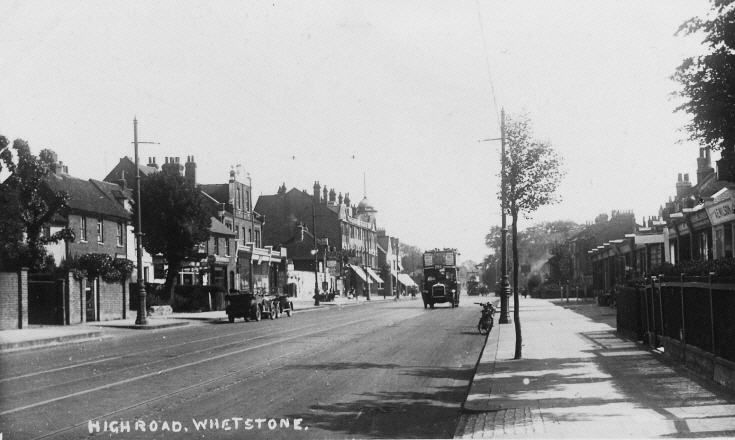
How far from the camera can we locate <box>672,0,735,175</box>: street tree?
11.4 m

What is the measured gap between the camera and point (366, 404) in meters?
10.5

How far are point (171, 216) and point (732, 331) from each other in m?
39.3

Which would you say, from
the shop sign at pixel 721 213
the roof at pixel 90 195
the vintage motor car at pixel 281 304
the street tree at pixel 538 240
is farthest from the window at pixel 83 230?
the street tree at pixel 538 240

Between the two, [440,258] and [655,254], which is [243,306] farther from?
[655,254]

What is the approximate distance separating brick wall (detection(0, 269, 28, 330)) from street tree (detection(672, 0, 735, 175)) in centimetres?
2422

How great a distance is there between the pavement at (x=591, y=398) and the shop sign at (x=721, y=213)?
31.9 feet

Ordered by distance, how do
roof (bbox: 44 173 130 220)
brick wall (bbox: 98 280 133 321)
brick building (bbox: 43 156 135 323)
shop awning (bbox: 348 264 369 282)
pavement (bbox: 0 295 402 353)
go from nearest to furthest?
pavement (bbox: 0 295 402 353)
brick building (bbox: 43 156 135 323)
brick wall (bbox: 98 280 133 321)
roof (bbox: 44 173 130 220)
shop awning (bbox: 348 264 369 282)

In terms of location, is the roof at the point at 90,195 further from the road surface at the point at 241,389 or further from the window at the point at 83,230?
the road surface at the point at 241,389

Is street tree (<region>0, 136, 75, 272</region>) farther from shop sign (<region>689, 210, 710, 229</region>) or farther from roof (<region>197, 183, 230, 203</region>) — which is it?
roof (<region>197, 183, 230, 203</region>)

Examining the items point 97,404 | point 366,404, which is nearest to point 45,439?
point 97,404

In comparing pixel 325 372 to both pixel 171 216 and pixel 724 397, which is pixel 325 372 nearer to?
pixel 724 397

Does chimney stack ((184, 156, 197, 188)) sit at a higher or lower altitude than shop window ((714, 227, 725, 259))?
higher

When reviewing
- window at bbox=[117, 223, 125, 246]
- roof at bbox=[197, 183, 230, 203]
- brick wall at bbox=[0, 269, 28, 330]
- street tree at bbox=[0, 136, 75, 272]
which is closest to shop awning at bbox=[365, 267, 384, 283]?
roof at bbox=[197, 183, 230, 203]

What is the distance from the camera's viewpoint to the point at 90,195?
44062 mm
